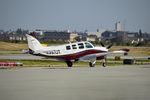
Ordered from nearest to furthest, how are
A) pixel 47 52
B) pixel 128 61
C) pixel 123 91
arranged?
pixel 123 91 → pixel 47 52 → pixel 128 61

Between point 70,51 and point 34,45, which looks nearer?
point 70,51

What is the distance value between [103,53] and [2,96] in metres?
28.2

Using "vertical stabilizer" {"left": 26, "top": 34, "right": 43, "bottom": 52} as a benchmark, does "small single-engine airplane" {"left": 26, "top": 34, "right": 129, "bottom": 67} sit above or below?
below

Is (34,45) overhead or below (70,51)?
overhead

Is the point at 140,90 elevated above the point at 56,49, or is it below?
below

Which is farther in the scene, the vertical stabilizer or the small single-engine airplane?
the vertical stabilizer

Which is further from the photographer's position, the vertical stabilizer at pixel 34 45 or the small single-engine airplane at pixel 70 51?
the vertical stabilizer at pixel 34 45

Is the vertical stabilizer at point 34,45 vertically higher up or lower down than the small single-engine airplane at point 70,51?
higher up

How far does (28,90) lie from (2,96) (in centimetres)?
248

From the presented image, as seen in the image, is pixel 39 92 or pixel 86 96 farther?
pixel 39 92

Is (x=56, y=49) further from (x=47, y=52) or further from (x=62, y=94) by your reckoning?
(x=62, y=94)

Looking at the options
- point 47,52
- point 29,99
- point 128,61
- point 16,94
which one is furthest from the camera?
point 128,61

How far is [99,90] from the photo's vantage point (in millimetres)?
19812

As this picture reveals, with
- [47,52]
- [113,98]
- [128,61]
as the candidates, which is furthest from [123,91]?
[128,61]
